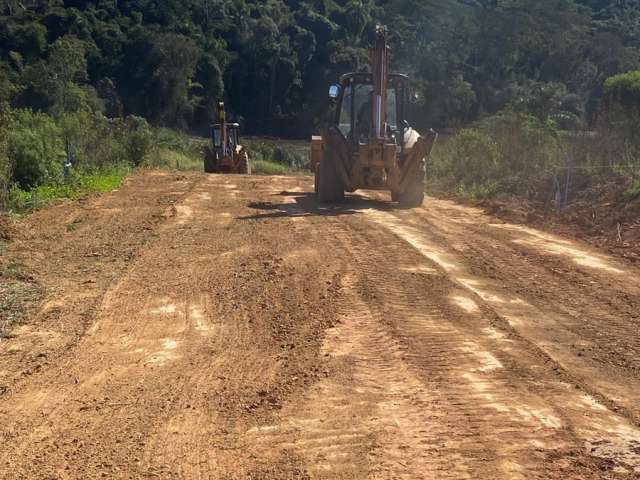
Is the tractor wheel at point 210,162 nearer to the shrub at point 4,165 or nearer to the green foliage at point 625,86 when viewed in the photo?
the shrub at point 4,165

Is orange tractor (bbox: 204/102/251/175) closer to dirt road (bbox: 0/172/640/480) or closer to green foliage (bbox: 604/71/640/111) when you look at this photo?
green foliage (bbox: 604/71/640/111)

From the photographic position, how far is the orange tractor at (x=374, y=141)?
14.3m

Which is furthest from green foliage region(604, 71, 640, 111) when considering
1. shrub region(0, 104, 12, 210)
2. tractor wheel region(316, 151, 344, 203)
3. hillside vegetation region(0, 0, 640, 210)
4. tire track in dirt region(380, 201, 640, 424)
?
shrub region(0, 104, 12, 210)

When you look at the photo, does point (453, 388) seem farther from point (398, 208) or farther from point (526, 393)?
point (398, 208)

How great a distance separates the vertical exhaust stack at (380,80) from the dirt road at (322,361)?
384cm

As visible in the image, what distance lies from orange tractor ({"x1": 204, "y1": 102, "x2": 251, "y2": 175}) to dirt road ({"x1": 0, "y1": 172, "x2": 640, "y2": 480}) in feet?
61.1

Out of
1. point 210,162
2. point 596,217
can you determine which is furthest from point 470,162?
point 210,162

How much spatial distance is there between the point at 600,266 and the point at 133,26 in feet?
210

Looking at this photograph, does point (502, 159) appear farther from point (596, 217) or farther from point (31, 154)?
point (31, 154)

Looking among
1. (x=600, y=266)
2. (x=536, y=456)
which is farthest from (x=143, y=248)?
(x=536, y=456)

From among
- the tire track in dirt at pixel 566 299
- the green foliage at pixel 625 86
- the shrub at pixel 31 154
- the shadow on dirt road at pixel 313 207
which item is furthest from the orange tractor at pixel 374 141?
the green foliage at pixel 625 86

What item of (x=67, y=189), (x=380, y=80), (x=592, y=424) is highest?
(x=380, y=80)

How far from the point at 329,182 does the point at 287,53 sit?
5540 centimetres

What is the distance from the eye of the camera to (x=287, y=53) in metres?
68.1
